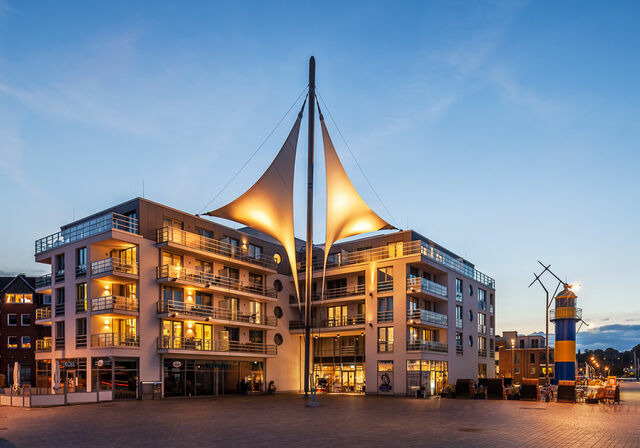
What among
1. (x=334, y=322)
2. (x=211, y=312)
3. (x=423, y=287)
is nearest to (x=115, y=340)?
(x=211, y=312)

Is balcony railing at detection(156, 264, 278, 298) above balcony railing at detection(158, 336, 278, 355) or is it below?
above

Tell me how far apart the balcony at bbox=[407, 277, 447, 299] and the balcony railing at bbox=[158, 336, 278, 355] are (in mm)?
12329

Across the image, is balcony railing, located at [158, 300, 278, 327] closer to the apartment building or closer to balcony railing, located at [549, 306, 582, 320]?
the apartment building

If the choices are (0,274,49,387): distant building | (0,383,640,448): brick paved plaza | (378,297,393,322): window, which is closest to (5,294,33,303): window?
(0,274,49,387): distant building

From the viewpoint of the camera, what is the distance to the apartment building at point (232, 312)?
3526cm

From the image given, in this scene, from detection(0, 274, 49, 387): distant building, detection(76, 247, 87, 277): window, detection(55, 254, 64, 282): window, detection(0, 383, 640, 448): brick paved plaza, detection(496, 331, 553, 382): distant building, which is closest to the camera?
detection(0, 383, 640, 448): brick paved plaza

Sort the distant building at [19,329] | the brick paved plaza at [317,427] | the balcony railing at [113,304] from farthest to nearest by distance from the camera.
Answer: the distant building at [19,329] < the balcony railing at [113,304] < the brick paved plaza at [317,427]

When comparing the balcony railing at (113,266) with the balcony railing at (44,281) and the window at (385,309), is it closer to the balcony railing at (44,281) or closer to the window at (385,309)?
the balcony railing at (44,281)

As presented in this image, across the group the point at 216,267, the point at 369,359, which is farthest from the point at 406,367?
the point at 216,267

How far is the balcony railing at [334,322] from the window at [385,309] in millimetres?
1939

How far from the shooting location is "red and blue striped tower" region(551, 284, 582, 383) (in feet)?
141

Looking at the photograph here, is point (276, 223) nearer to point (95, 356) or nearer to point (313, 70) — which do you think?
point (313, 70)

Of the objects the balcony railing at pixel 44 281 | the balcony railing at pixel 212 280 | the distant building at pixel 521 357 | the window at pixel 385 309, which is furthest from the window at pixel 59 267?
the distant building at pixel 521 357

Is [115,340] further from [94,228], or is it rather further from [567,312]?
[567,312]
